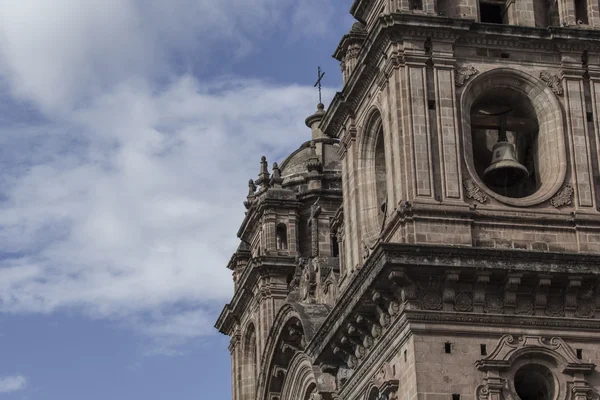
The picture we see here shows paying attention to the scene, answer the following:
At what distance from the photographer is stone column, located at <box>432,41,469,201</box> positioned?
35062 mm

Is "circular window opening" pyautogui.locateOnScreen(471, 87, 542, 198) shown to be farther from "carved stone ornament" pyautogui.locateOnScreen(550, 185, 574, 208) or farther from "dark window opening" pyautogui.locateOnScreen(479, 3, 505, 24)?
"dark window opening" pyautogui.locateOnScreen(479, 3, 505, 24)

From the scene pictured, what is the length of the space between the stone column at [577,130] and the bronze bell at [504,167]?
4.03 feet

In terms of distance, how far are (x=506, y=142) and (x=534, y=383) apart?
5828mm

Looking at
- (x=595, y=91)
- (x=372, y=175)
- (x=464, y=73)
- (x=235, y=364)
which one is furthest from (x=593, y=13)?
(x=235, y=364)

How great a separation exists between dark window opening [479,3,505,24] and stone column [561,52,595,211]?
2640 mm

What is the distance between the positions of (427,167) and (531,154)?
386 cm

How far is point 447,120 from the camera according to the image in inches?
1406

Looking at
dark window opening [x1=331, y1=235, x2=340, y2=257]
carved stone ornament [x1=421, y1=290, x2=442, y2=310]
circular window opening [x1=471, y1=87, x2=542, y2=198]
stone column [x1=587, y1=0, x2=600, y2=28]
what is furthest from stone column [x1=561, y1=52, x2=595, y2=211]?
dark window opening [x1=331, y1=235, x2=340, y2=257]

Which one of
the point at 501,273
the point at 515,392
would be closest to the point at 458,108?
the point at 501,273

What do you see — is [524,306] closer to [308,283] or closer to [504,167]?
[504,167]

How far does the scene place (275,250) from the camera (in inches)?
2041

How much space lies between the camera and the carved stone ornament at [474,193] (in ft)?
115

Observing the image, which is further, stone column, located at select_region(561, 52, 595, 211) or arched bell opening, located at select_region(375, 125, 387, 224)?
arched bell opening, located at select_region(375, 125, 387, 224)

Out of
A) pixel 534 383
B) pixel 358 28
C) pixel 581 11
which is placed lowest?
pixel 534 383
